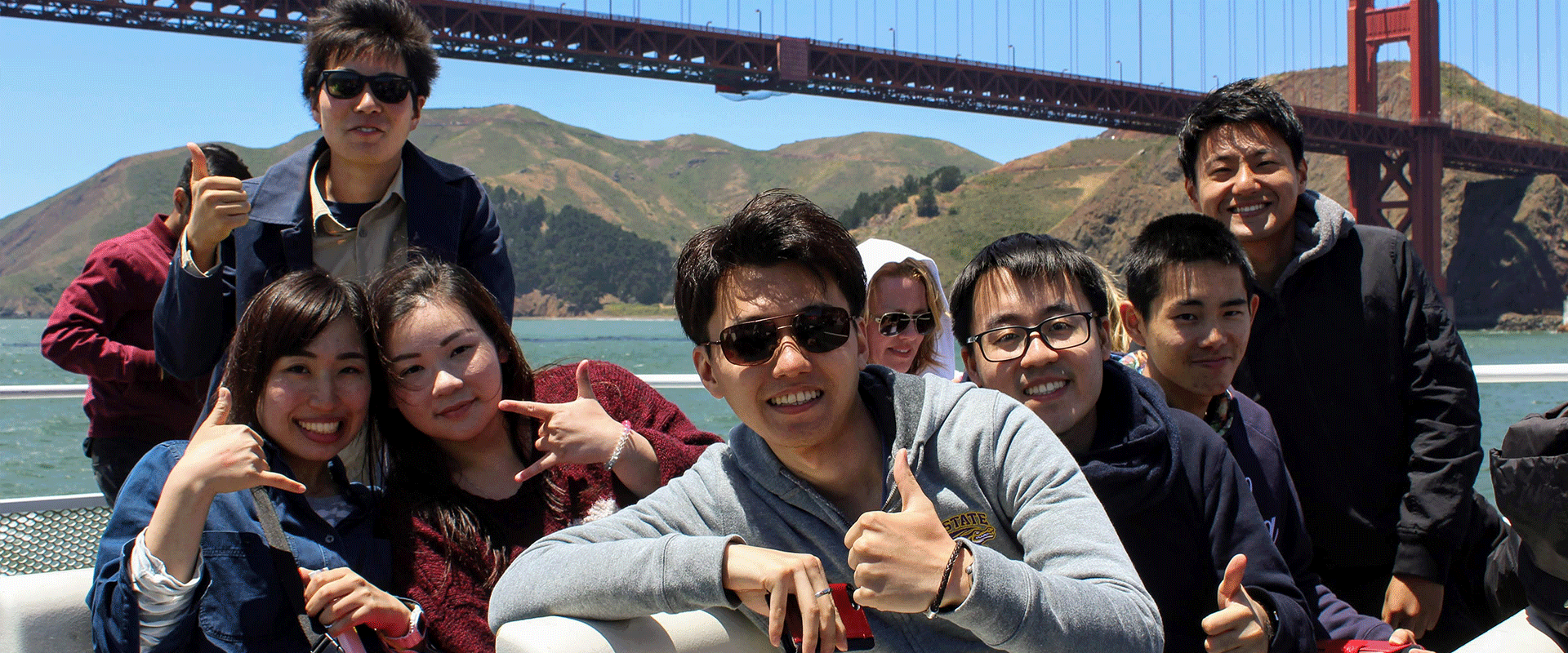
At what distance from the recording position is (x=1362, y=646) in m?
1.42

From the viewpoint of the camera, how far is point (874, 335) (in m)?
2.45

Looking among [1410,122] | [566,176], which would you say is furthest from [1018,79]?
[566,176]

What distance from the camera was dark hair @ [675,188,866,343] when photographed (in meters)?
1.29

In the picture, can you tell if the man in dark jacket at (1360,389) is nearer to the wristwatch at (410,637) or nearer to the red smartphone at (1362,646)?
the red smartphone at (1362,646)

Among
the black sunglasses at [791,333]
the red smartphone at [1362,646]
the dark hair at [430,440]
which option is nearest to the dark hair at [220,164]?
the dark hair at [430,440]

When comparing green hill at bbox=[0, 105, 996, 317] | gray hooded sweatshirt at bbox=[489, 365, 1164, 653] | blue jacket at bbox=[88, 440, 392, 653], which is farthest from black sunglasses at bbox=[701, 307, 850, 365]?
green hill at bbox=[0, 105, 996, 317]

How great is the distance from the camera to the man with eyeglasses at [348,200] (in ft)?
6.43

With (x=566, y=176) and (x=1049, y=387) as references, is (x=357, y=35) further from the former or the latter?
(x=566, y=176)

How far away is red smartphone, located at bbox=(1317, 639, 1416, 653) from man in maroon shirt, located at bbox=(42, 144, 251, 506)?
2.37 m

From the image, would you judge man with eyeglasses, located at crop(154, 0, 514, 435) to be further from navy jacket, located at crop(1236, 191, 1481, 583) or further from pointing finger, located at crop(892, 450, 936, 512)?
navy jacket, located at crop(1236, 191, 1481, 583)

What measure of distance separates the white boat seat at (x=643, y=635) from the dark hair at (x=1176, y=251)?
3.35ft

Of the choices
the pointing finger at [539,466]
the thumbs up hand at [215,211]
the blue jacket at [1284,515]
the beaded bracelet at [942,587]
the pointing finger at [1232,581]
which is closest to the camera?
the beaded bracelet at [942,587]

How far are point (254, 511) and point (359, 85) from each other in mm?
934

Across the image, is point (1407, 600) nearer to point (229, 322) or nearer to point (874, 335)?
point (874, 335)
